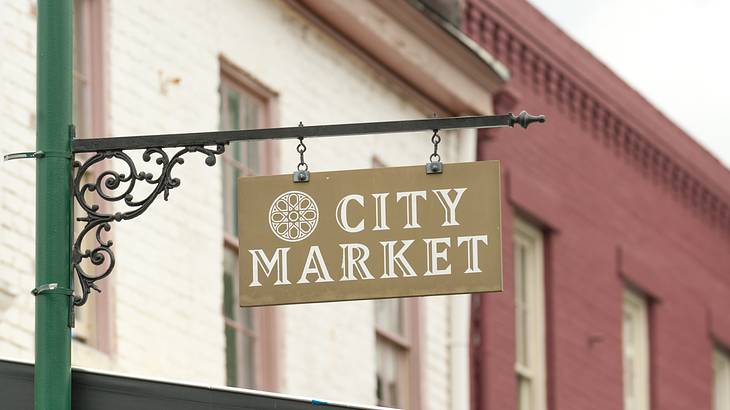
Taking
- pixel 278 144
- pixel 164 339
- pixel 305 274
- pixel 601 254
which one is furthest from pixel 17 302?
pixel 601 254

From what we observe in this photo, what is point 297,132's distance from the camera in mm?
8172

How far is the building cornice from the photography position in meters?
20.4

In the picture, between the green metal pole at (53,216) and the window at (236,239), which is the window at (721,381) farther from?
the green metal pole at (53,216)

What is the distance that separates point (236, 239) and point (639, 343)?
327 inches

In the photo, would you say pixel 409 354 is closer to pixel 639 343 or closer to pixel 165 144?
pixel 639 343

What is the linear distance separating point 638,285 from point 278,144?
729cm

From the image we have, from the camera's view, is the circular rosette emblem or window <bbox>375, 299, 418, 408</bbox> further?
window <bbox>375, 299, 418, 408</bbox>

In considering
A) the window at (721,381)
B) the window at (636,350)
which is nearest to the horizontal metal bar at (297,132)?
the window at (636,350)

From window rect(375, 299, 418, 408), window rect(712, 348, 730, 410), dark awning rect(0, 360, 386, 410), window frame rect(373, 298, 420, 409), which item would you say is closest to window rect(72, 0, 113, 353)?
window rect(375, 299, 418, 408)

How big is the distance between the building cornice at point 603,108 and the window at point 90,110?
6.11 metres

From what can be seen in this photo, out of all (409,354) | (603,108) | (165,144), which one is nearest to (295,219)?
(165,144)

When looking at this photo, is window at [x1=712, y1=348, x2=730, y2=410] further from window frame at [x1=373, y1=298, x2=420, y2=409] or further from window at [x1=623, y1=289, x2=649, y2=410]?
window frame at [x1=373, y1=298, x2=420, y2=409]

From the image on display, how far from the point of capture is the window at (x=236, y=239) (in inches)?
614

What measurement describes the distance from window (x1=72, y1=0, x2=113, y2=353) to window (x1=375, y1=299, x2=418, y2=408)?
4163 mm
